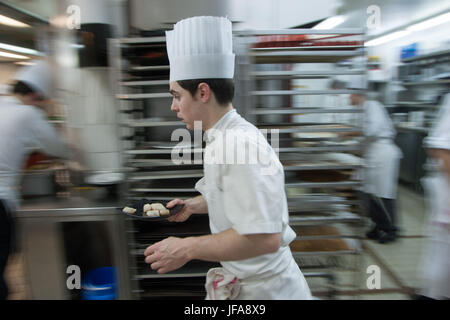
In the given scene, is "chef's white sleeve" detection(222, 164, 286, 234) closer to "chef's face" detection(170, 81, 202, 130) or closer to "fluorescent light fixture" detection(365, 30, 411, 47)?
"chef's face" detection(170, 81, 202, 130)

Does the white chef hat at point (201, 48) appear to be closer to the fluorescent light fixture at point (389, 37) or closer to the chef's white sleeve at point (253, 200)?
the chef's white sleeve at point (253, 200)

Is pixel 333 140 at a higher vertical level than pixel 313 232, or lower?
higher

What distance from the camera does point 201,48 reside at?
42.1 inches

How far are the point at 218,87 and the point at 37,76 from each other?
1503 mm

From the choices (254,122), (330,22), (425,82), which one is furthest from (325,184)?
(425,82)

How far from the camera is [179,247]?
88 centimetres

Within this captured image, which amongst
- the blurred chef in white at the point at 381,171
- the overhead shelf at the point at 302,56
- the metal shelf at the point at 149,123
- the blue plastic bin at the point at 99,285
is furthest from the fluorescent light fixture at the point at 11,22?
the blurred chef in white at the point at 381,171

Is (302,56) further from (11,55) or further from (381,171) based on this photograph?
(11,55)

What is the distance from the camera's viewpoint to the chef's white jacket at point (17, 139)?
5.66ft

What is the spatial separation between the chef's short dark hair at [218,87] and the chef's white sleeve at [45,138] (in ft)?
4.04

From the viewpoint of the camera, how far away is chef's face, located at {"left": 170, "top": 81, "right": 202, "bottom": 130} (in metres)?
0.98
